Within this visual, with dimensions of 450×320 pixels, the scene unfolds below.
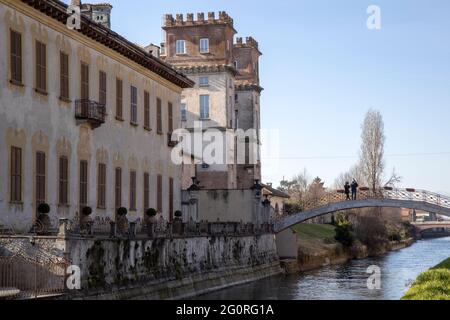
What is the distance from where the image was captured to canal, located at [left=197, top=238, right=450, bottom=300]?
40.8 meters

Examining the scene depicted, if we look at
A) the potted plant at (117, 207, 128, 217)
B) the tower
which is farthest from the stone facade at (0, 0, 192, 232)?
the tower

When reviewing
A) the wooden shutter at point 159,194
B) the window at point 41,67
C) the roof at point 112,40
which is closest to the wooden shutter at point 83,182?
the window at point 41,67

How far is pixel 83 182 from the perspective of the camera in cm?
3700

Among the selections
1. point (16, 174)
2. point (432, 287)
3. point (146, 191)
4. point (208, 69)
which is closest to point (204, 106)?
point (208, 69)

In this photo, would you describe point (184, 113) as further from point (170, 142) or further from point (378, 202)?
point (170, 142)

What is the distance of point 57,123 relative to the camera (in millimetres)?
34531

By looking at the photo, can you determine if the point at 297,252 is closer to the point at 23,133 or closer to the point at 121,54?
Result: the point at 121,54

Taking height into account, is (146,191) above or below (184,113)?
below

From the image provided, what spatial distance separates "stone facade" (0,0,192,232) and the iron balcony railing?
0.78ft

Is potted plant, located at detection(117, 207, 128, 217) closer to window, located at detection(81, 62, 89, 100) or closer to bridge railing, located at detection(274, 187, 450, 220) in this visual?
window, located at detection(81, 62, 89, 100)

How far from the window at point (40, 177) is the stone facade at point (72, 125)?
0.77ft

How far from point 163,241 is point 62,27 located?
9314 mm

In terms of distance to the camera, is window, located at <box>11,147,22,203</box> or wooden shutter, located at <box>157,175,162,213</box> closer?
window, located at <box>11,147,22,203</box>

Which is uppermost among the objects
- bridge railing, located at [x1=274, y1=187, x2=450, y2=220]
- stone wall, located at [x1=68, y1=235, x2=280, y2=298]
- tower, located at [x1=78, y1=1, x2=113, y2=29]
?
tower, located at [x1=78, y1=1, x2=113, y2=29]
